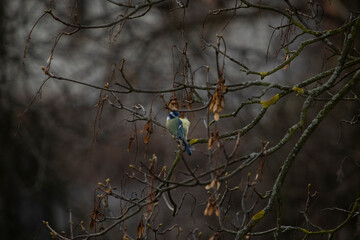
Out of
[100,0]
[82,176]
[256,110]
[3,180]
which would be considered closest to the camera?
[256,110]

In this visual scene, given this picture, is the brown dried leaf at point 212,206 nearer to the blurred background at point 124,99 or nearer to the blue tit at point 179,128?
the blue tit at point 179,128

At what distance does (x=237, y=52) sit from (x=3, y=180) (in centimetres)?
492

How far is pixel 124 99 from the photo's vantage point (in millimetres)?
9844

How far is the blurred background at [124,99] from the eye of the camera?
8922mm

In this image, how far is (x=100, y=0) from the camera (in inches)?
368

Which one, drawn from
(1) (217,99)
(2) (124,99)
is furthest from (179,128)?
(2) (124,99)

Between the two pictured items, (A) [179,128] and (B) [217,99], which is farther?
(A) [179,128]

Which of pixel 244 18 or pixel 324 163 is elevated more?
pixel 244 18

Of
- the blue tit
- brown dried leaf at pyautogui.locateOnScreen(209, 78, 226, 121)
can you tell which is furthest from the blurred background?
brown dried leaf at pyautogui.locateOnScreen(209, 78, 226, 121)

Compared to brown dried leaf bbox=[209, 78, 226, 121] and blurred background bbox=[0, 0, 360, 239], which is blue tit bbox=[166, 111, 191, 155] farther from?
blurred background bbox=[0, 0, 360, 239]

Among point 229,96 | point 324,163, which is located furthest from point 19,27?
point 324,163

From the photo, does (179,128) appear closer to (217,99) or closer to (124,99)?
(217,99)

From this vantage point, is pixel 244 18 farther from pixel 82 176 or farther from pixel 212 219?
pixel 82 176

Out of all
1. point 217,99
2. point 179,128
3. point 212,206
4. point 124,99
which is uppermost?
point 124,99
